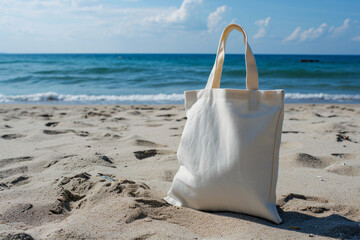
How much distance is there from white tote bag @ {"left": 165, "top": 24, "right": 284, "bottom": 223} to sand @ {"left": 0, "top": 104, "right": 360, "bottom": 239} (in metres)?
0.09

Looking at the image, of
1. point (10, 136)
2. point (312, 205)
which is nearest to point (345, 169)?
point (312, 205)

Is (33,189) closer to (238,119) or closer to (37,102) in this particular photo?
(238,119)

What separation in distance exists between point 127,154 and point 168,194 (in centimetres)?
95

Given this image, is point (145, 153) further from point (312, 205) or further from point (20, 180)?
point (312, 205)

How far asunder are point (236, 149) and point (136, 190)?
642mm

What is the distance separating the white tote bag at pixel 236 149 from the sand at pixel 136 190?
90 mm

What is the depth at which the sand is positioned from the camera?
1.36 metres

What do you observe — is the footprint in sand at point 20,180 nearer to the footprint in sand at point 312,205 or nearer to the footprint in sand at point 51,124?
the footprint in sand at point 312,205

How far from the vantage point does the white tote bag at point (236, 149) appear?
1.40 meters

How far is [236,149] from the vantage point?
4.65ft

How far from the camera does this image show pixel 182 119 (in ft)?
14.5

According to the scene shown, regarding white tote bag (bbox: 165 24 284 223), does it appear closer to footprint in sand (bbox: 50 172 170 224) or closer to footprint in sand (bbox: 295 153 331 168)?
footprint in sand (bbox: 50 172 170 224)

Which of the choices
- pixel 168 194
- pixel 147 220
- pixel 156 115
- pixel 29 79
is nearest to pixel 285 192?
pixel 168 194

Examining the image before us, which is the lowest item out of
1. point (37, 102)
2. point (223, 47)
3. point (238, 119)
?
point (37, 102)
